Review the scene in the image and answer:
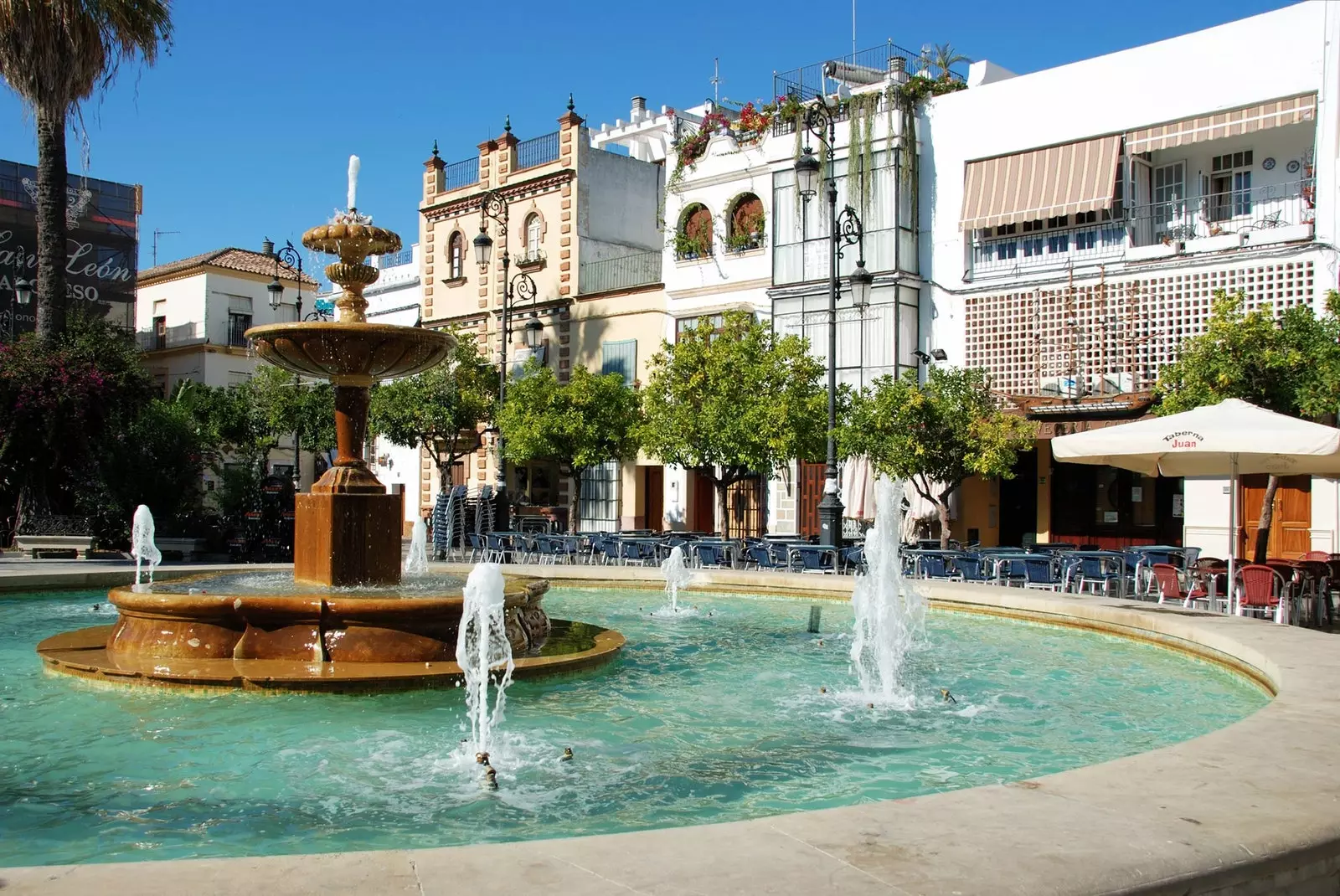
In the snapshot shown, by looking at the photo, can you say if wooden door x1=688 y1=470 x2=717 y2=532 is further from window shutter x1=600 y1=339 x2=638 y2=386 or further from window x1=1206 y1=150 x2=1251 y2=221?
window x1=1206 y1=150 x2=1251 y2=221

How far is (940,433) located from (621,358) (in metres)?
13.0

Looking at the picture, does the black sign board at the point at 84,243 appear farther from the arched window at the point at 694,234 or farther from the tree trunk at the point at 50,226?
the arched window at the point at 694,234

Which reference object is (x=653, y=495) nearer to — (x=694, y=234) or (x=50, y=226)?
(x=694, y=234)

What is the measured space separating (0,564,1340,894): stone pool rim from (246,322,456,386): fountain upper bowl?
Answer: 664cm

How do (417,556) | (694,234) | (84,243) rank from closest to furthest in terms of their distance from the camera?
(417,556)
(694,234)
(84,243)

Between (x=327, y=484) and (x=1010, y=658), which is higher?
(x=327, y=484)

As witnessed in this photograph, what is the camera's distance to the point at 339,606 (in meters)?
7.59

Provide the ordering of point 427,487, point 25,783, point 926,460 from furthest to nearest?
1. point 427,487
2. point 926,460
3. point 25,783

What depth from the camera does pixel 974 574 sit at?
15.3 m

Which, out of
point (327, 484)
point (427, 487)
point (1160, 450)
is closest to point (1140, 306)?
point (1160, 450)

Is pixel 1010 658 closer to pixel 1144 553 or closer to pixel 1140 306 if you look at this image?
pixel 1144 553

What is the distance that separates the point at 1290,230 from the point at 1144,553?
27.4 ft

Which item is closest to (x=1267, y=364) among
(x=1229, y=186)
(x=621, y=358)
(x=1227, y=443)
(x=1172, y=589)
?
(x=1229, y=186)

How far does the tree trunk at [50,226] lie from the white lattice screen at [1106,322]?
59.1 ft
